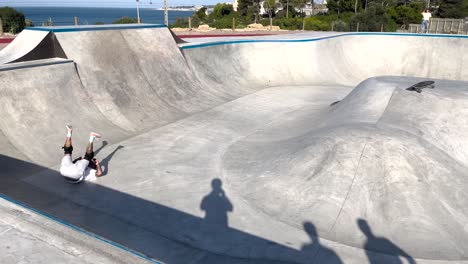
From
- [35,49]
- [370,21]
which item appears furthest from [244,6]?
[35,49]

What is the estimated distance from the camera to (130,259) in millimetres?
3314

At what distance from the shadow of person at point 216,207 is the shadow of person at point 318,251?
1.47 metres

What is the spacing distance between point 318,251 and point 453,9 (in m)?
79.7

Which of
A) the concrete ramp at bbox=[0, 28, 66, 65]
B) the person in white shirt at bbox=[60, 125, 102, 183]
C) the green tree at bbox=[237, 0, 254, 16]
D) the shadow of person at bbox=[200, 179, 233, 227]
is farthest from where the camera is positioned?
the green tree at bbox=[237, 0, 254, 16]

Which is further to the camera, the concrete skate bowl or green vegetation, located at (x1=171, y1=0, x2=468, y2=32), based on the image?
green vegetation, located at (x1=171, y1=0, x2=468, y2=32)

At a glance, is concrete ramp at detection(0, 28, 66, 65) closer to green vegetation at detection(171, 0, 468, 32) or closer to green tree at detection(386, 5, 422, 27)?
green vegetation at detection(171, 0, 468, 32)

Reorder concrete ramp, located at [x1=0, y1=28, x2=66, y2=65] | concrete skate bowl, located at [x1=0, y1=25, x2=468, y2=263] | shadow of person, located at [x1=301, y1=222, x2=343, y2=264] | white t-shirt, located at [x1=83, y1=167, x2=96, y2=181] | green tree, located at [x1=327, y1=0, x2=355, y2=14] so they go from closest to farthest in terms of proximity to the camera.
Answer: shadow of person, located at [x1=301, y1=222, x2=343, y2=264] < concrete skate bowl, located at [x1=0, y1=25, x2=468, y2=263] < white t-shirt, located at [x1=83, y1=167, x2=96, y2=181] < concrete ramp, located at [x1=0, y1=28, x2=66, y2=65] < green tree, located at [x1=327, y1=0, x2=355, y2=14]

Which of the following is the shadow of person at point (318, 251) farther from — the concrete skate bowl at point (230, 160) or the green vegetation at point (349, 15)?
the green vegetation at point (349, 15)

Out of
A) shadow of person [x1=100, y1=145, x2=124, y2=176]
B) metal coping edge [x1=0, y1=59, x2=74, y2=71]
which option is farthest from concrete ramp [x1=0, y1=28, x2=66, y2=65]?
shadow of person [x1=100, y1=145, x2=124, y2=176]

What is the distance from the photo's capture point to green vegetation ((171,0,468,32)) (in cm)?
4756

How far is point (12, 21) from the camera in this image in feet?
90.8

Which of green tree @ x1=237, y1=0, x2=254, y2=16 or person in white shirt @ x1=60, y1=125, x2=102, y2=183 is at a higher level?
green tree @ x1=237, y1=0, x2=254, y2=16

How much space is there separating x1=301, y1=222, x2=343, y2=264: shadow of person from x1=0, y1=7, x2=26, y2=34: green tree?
2817 centimetres

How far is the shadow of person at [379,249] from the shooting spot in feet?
18.0
